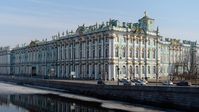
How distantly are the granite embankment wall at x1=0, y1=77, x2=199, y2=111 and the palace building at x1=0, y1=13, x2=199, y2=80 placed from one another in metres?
18.3

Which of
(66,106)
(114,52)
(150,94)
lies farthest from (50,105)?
(114,52)

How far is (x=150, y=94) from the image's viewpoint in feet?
186

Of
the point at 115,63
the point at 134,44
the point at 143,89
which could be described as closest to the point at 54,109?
the point at 143,89

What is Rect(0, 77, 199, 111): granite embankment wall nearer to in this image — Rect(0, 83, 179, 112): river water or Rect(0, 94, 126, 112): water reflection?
Rect(0, 83, 179, 112): river water

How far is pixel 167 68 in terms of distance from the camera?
393ft

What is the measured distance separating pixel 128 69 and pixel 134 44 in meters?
7.20

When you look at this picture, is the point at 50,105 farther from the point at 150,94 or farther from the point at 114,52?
the point at 114,52

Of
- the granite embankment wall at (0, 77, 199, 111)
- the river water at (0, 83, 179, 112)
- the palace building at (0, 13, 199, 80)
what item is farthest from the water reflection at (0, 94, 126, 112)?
the palace building at (0, 13, 199, 80)

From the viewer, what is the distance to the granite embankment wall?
4906 centimetres

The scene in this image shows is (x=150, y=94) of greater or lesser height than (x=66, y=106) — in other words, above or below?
above

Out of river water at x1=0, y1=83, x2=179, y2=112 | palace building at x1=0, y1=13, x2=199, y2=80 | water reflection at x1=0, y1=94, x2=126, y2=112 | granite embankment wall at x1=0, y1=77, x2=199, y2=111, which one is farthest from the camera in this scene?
palace building at x1=0, y1=13, x2=199, y2=80

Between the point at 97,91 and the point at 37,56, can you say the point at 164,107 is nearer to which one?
the point at 97,91

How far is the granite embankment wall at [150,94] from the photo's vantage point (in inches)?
1932

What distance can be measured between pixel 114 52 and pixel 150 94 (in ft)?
123
